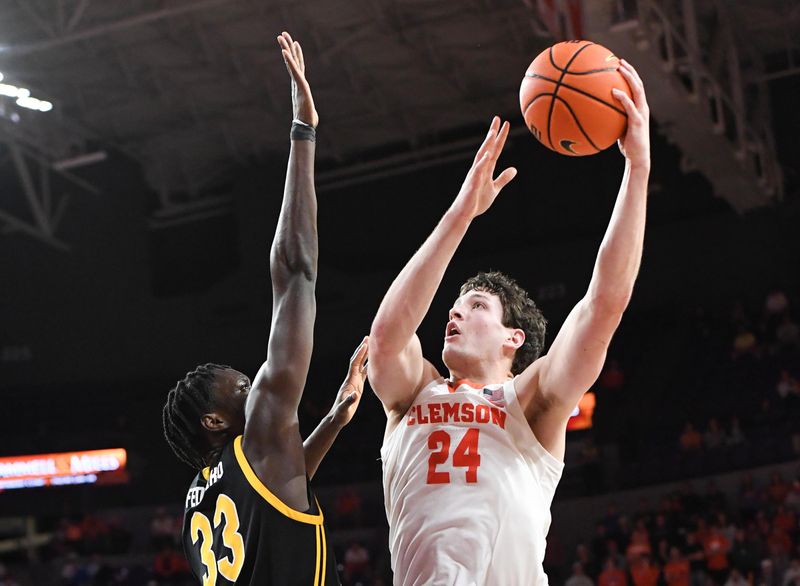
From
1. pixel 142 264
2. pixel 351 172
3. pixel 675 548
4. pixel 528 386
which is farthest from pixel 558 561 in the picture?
pixel 528 386

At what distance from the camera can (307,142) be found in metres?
3.67

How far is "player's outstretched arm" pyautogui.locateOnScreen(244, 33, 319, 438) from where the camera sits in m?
3.33

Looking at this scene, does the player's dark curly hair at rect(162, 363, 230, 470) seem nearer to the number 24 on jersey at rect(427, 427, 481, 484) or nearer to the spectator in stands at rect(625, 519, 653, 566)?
the number 24 on jersey at rect(427, 427, 481, 484)

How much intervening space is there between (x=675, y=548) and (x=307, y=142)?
12.4 m

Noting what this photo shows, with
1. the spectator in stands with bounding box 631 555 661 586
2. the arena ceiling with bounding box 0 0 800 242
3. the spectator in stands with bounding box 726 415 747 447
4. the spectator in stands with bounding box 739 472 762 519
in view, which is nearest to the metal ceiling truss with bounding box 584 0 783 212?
the arena ceiling with bounding box 0 0 800 242

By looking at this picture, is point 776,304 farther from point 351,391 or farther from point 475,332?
point 475,332

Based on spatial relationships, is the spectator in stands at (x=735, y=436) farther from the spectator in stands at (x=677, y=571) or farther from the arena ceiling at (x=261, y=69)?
the arena ceiling at (x=261, y=69)

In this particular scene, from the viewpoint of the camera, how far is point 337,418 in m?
4.25

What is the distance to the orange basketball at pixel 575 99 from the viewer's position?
3842 mm

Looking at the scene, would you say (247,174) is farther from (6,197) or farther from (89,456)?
(89,456)

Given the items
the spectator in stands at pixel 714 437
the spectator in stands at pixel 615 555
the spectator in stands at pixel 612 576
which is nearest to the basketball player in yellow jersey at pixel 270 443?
the spectator in stands at pixel 612 576

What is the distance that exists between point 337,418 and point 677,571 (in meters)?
11.2

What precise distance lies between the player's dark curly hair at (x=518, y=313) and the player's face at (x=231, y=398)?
37.4 inches

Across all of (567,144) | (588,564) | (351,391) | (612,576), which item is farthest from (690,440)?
(567,144)
